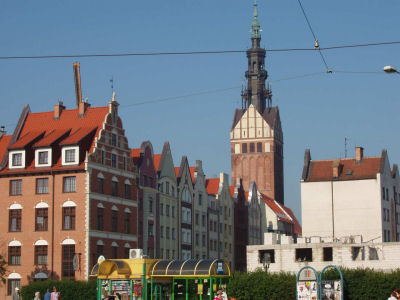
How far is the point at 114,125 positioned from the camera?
80750 mm

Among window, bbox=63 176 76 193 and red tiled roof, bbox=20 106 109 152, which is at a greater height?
red tiled roof, bbox=20 106 109 152

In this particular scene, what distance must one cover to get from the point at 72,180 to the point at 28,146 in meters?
6.21

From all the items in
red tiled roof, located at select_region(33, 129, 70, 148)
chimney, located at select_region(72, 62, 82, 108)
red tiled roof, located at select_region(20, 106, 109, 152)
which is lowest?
red tiled roof, located at select_region(33, 129, 70, 148)

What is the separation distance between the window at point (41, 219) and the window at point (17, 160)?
5.01m

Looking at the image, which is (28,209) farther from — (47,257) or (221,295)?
(221,295)

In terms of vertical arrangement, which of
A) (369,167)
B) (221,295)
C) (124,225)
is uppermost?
(369,167)

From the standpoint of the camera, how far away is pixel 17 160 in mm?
78500

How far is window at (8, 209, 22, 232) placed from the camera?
3031 inches

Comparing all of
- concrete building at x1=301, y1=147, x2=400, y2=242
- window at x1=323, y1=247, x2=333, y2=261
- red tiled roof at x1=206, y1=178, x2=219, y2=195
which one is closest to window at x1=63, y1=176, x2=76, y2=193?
window at x1=323, y1=247, x2=333, y2=261

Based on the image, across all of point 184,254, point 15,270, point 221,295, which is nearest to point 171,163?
point 184,254

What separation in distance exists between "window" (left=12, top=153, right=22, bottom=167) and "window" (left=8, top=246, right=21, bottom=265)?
25.3 ft

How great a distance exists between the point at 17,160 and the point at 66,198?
657 cm

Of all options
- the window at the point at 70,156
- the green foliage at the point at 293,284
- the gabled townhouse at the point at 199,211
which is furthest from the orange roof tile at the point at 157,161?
the green foliage at the point at 293,284

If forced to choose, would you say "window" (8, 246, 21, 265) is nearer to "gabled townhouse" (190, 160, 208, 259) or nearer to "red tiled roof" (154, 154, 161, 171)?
"red tiled roof" (154, 154, 161, 171)
